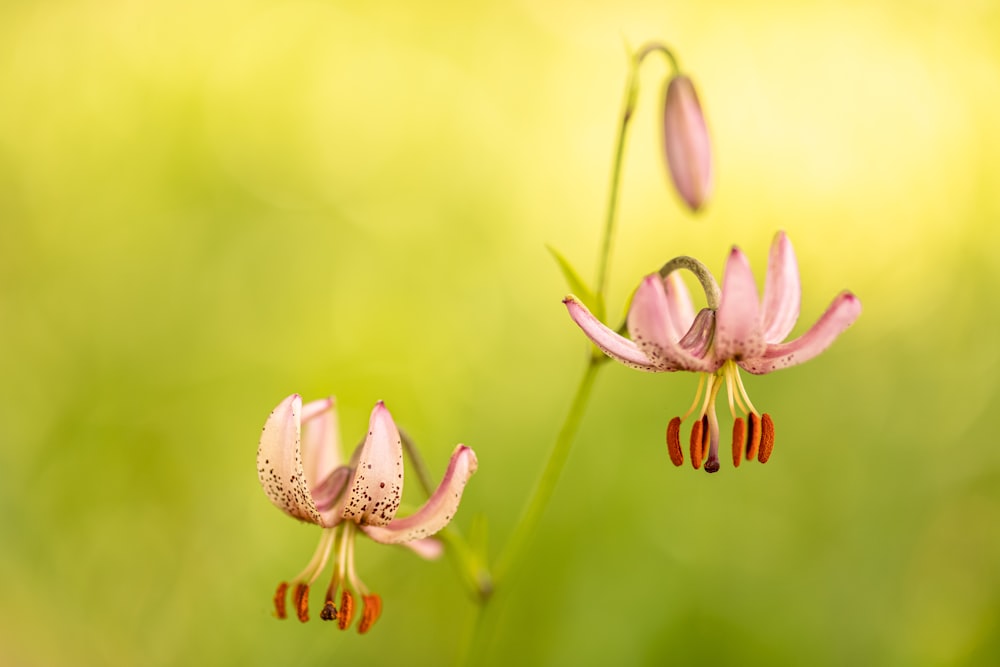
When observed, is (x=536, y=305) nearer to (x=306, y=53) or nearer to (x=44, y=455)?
(x=44, y=455)

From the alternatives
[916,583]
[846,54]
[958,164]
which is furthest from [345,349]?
[846,54]

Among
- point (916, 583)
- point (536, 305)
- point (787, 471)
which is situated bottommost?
point (916, 583)

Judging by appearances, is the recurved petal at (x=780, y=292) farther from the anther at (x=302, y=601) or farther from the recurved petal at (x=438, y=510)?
the anther at (x=302, y=601)

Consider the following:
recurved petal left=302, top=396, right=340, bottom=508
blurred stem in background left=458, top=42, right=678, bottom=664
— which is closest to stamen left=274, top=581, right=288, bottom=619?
recurved petal left=302, top=396, right=340, bottom=508

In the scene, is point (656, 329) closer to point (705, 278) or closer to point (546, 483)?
point (705, 278)

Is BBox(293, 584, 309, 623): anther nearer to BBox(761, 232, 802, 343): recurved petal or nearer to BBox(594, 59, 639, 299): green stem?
BBox(594, 59, 639, 299): green stem

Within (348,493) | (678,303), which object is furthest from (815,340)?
(348,493)
